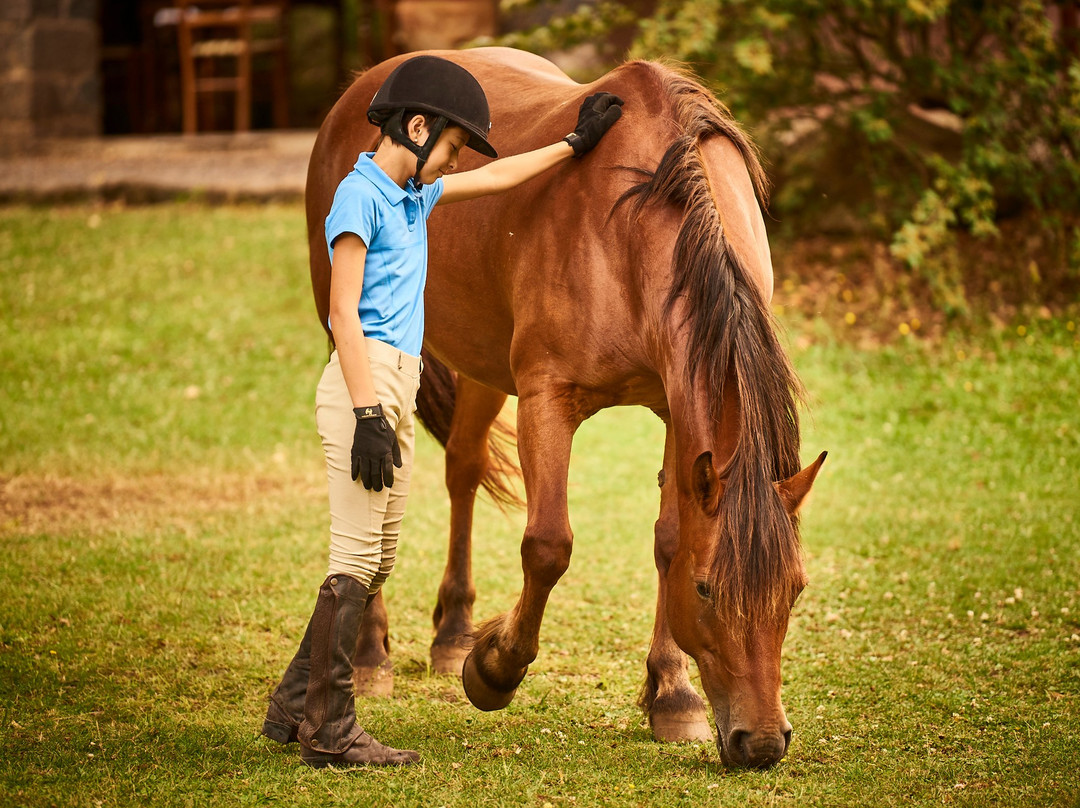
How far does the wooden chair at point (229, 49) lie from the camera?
1341 centimetres

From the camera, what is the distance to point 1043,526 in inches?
233

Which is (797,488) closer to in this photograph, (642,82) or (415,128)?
(415,128)

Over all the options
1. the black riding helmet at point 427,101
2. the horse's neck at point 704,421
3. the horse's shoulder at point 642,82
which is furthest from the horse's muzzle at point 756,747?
the horse's shoulder at point 642,82

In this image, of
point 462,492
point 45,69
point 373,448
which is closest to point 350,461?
point 373,448

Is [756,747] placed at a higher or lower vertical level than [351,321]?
lower

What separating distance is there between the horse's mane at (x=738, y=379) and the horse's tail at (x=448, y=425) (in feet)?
5.74

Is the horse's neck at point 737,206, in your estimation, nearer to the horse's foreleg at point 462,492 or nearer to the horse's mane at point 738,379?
the horse's mane at point 738,379

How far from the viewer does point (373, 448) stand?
10.2 feet

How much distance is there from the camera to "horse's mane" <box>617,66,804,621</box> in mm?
2922

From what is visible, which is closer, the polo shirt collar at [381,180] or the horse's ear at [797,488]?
the horse's ear at [797,488]

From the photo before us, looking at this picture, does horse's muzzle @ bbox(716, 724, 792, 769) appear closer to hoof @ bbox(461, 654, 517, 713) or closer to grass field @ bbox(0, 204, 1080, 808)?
grass field @ bbox(0, 204, 1080, 808)

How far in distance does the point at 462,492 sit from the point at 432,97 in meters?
2.02

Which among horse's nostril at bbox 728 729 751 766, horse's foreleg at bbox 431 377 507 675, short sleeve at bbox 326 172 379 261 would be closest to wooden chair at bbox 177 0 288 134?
horse's foreleg at bbox 431 377 507 675

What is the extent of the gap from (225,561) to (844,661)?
2.88 meters
